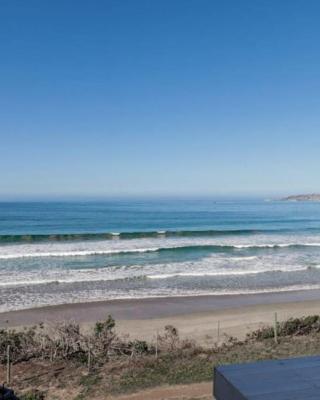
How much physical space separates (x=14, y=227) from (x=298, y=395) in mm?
55277

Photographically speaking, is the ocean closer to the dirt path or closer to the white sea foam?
the white sea foam

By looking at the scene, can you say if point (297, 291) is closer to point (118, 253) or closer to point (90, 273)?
point (90, 273)

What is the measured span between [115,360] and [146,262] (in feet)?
68.5

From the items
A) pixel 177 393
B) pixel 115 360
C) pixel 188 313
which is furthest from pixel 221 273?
pixel 177 393

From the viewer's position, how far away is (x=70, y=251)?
37688mm

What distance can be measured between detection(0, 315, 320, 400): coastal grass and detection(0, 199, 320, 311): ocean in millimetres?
8873

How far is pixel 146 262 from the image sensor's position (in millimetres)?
32938

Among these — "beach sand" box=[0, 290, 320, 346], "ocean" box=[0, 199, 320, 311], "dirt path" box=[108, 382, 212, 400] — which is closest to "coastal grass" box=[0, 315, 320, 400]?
"dirt path" box=[108, 382, 212, 400]

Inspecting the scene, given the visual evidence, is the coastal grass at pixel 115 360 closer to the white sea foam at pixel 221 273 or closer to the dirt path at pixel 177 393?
the dirt path at pixel 177 393

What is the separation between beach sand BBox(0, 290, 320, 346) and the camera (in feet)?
54.4

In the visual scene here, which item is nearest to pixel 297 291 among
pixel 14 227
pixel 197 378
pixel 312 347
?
pixel 312 347

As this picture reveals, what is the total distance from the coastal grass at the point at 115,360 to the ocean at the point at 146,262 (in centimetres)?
887

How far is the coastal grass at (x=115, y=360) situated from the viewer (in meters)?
10.4

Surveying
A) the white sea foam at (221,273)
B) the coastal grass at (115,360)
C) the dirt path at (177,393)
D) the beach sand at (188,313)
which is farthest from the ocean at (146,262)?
the dirt path at (177,393)
